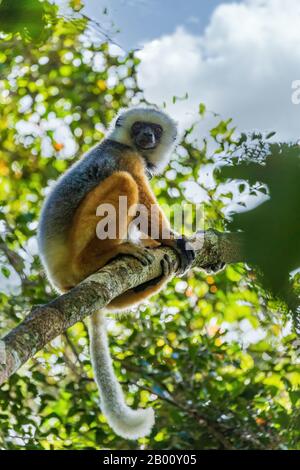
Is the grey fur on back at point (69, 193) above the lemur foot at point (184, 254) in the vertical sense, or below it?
above

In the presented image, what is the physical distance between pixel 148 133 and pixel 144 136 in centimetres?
8

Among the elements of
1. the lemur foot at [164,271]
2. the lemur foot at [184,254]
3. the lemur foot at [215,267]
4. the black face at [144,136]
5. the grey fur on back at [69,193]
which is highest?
the black face at [144,136]

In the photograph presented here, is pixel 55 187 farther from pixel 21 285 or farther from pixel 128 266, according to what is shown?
pixel 21 285

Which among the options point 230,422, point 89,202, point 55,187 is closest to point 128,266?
point 89,202

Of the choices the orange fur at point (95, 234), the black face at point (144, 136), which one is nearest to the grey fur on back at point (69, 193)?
the orange fur at point (95, 234)

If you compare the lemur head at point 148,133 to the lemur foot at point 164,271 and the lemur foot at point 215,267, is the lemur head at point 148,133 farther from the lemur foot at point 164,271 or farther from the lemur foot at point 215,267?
the lemur foot at point 164,271

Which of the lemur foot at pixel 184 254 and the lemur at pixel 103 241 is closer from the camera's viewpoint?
the lemur at pixel 103 241

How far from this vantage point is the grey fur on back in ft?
14.4

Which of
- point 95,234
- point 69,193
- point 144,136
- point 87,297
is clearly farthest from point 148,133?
point 87,297

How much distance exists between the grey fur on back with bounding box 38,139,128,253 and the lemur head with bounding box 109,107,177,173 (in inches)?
26.0

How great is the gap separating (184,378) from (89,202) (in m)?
2.53

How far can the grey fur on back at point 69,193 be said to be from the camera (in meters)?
4.39

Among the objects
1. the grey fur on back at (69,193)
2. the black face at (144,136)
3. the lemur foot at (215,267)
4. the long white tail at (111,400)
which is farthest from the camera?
the black face at (144,136)

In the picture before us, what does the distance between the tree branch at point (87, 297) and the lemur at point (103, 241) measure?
5.2 inches
